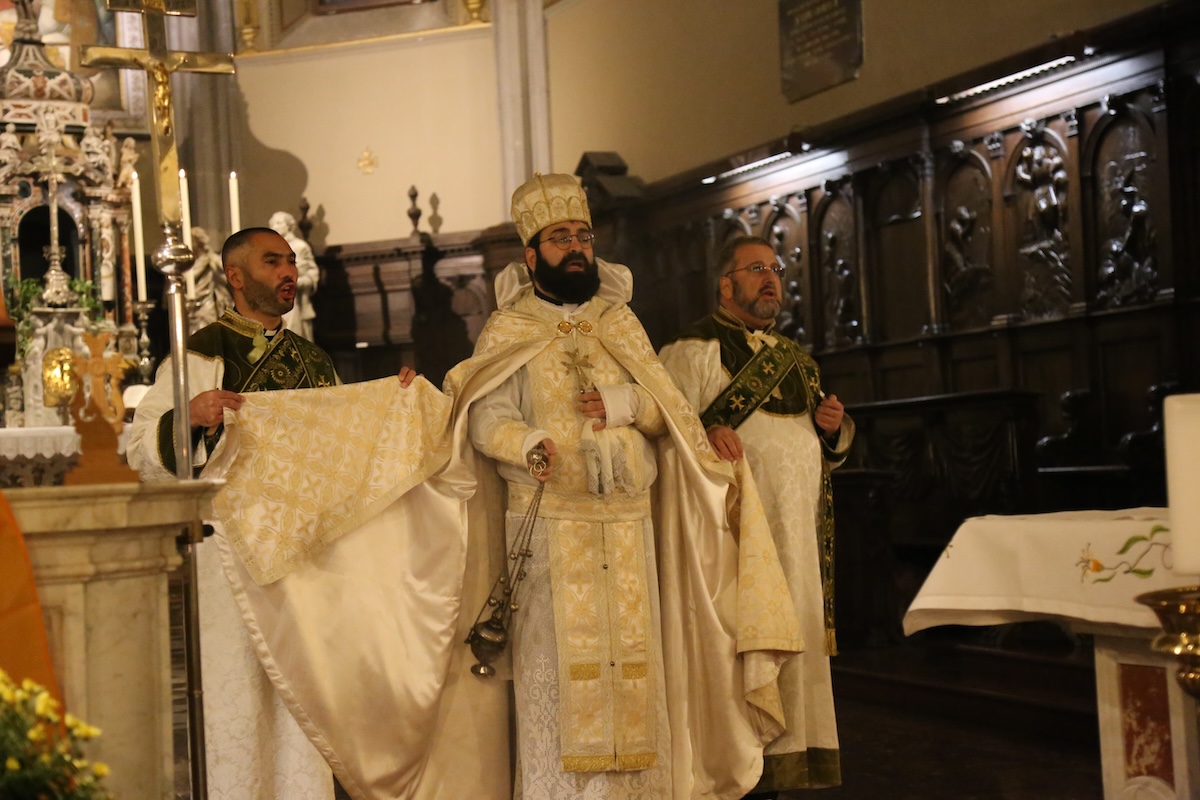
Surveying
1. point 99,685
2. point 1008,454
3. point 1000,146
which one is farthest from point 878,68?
point 99,685

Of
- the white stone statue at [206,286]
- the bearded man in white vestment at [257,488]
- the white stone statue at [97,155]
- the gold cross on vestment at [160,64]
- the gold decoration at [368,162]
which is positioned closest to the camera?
the gold cross on vestment at [160,64]

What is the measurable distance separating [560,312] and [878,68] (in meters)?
6.31

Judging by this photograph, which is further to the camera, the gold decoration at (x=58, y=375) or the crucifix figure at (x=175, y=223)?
the gold decoration at (x=58, y=375)

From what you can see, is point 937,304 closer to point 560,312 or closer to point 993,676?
point 993,676

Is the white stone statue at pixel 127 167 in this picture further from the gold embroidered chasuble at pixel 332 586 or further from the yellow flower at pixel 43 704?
the yellow flower at pixel 43 704

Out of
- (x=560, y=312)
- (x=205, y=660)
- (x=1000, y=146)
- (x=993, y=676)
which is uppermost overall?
(x=1000, y=146)

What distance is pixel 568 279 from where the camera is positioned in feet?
14.6

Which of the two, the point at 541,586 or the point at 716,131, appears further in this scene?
the point at 716,131

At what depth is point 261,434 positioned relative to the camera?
4.14m

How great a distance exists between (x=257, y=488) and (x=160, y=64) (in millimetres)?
1206

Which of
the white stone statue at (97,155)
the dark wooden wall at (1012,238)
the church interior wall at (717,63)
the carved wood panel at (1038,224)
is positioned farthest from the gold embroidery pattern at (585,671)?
the white stone statue at (97,155)

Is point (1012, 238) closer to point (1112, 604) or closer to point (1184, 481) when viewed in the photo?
point (1112, 604)

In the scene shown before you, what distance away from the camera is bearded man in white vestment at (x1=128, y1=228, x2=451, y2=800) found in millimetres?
4078

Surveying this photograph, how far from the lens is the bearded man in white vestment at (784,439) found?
4.64 metres
